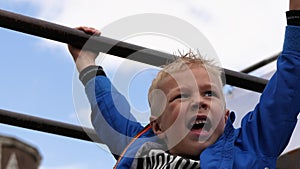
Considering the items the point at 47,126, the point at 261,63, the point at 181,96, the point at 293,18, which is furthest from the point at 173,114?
the point at 261,63

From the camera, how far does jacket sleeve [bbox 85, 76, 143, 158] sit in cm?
191

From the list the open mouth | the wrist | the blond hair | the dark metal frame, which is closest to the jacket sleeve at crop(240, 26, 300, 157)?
the open mouth

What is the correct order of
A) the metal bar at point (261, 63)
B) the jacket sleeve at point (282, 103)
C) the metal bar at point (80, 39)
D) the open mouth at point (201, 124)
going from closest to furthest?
the jacket sleeve at point (282, 103) < the open mouth at point (201, 124) < the metal bar at point (80, 39) < the metal bar at point (261, 63)

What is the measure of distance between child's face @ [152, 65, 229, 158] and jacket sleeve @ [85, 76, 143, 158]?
0.18 metres

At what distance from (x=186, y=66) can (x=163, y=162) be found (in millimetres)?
270

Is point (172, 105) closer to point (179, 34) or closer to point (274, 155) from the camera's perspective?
point (179, 34)

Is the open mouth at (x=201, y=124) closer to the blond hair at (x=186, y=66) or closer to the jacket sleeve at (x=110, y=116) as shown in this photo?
the blond hair at (x=186, y=66)

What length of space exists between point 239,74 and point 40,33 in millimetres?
603

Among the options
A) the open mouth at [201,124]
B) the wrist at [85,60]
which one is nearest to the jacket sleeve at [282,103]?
the open mouth at [201,124]

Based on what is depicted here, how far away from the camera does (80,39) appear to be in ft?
5.89

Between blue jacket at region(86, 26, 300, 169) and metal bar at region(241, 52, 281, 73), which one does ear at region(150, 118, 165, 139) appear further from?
metal bar at region(241, 52, 281, 73)

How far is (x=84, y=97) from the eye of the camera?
77.5 inches

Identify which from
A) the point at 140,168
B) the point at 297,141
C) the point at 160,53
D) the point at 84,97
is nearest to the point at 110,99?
the point at 84,97

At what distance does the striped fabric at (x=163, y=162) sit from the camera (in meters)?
1.57
